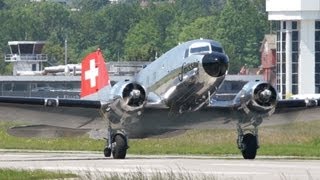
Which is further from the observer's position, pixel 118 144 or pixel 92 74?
pixel 92 74

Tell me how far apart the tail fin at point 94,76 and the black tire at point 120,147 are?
5622mm

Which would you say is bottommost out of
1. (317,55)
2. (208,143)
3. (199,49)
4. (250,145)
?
(317,55)

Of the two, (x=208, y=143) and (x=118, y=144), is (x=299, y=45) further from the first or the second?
(x=118, y=144)

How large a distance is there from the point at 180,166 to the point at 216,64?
5.76 m

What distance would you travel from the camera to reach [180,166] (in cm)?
5081

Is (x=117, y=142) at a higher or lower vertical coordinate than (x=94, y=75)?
lower

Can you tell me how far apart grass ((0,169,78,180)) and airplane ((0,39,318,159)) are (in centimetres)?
853

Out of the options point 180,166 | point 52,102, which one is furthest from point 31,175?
point 52,102

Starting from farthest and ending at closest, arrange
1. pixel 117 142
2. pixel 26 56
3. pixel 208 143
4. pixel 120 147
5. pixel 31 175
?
pixel 26 56 < pixel 208 143 < pixel 117 142 < pixel 120 147 < pixel 31 175

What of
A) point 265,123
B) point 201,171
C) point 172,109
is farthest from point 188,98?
point 201,171

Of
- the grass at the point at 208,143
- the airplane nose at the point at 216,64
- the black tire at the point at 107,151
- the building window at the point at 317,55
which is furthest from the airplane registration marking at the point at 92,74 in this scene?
the building window at the point at 317,55

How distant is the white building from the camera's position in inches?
6496

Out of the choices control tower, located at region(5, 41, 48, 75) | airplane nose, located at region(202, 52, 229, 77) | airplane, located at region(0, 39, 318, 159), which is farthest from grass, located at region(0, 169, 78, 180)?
control tower, located at region(5, 41, 48, 75)

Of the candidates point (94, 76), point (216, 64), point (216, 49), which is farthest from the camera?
point (94, 76)
